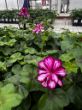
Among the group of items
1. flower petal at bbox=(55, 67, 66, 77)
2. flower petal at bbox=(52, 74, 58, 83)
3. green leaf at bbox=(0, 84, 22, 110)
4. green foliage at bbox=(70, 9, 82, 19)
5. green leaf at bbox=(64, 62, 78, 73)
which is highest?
flower petal at bbox=(55, 67, 66, 77)

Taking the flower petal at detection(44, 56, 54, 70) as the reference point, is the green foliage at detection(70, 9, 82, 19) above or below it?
below

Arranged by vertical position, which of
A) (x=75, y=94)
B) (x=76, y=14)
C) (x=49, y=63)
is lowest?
(x=76, y=14)

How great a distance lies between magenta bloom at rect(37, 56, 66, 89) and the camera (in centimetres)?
62

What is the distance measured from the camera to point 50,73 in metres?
0.63

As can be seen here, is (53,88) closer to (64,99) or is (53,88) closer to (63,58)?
(64,99)

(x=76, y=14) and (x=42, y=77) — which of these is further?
(x=76, y=14)

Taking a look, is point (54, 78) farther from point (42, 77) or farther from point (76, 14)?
point (76, 14)

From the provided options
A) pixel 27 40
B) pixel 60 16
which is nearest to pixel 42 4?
pixel 60 16

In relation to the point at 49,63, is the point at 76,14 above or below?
below

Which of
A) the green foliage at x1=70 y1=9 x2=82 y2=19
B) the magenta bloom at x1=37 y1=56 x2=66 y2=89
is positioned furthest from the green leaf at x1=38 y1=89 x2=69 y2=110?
the green foliage at x1=70 y1=9 x2=82 y2=19

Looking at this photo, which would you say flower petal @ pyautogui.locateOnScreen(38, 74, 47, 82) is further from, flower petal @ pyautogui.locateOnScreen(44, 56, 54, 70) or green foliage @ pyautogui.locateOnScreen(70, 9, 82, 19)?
green foliage @ pyautogui.locateOnScreen(70, 9, 82, 19)

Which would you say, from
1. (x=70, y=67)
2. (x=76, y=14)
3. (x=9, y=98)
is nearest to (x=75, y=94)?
(x=70, y=67)

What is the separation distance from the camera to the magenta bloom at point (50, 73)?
2.02 ft

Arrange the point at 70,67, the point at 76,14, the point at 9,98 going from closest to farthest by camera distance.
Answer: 1. the point at 9,98
2. the point at 70,67
3. the point at 76,14
